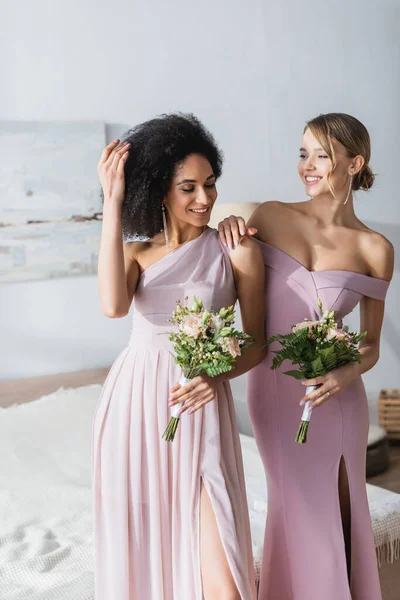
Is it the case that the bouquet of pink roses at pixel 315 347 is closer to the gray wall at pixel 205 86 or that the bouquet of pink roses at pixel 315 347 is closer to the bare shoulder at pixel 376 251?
the bare shoulder at pixel 376 251

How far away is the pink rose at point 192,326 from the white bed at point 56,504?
3.74 feet

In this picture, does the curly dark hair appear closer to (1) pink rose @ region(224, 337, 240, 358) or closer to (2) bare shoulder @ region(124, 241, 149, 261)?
(2) bare shoulder @ region(124, 241, 149, 261)

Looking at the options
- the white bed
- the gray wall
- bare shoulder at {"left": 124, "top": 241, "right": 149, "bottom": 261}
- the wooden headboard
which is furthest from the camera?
the gray wall

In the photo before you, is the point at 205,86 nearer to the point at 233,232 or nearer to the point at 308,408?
the point at 233,232

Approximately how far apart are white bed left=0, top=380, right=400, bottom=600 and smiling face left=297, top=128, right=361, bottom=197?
4.43 feet

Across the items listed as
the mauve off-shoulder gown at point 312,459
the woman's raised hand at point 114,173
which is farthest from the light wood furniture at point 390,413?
the woman's raised hand at point 114,173

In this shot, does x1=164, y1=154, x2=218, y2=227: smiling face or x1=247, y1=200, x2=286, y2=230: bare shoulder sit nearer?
x1=164, y1=154, x2=218, y2=227: smiling face

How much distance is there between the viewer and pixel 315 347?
2.04 meters

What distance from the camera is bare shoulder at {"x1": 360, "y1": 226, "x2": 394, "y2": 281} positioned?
7.71ft

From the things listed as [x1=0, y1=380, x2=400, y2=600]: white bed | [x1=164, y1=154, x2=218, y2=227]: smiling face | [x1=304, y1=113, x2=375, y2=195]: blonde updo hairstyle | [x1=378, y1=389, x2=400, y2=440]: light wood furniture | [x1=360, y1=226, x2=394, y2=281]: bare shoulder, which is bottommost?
[x1=378, y1=389, x2=400, y2=440]: light wood furniture

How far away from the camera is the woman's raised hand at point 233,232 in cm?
214

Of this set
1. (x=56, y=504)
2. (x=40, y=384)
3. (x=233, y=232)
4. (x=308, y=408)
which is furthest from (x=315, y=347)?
(x=40, y=384)

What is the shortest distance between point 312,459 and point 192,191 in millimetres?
892

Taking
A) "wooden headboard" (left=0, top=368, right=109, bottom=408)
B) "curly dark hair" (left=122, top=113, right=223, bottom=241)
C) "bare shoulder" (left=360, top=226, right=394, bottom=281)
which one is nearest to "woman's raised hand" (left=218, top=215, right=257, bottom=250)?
"curly dark hair" (left=122, top=113, right=223, bottom=241)
